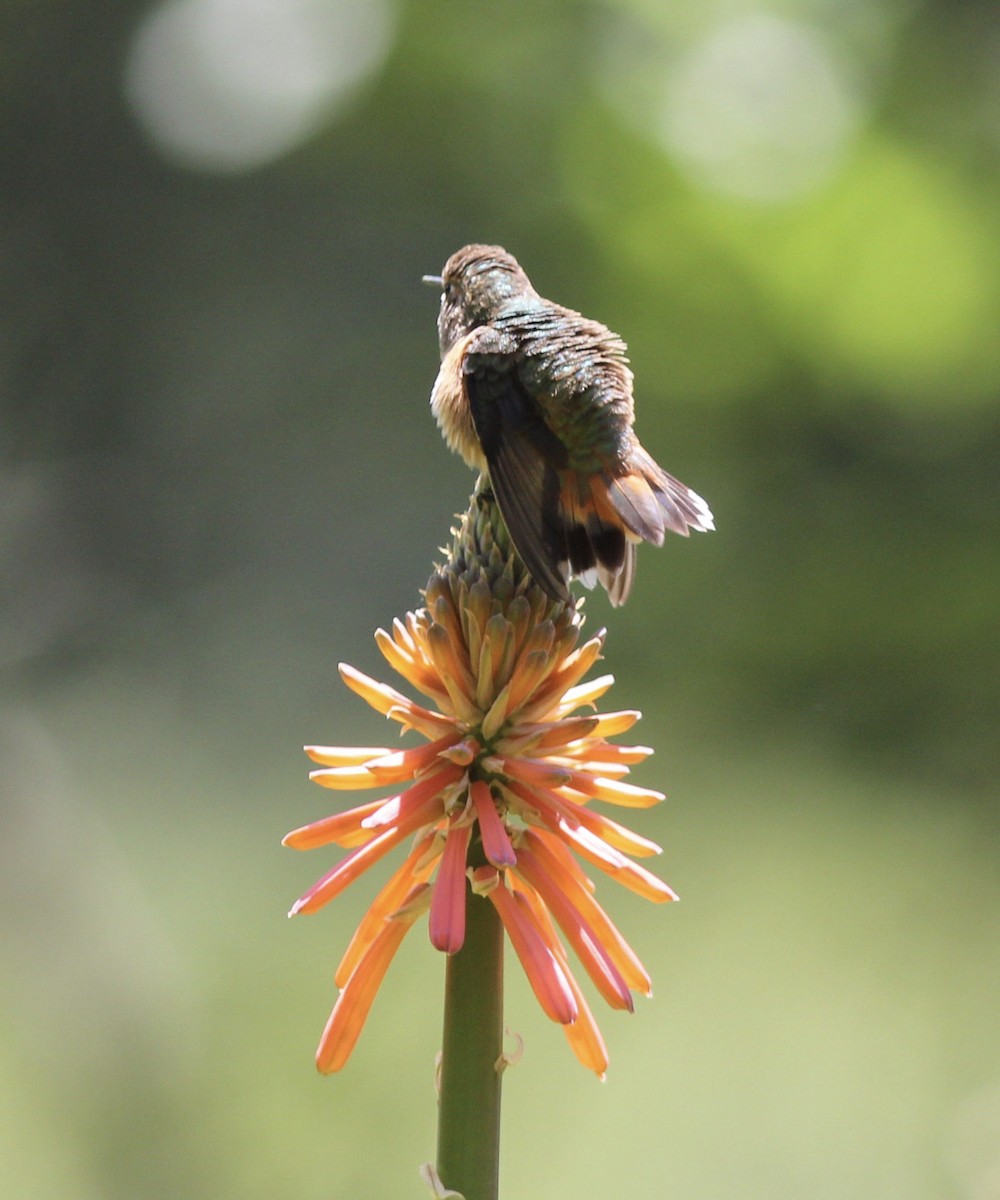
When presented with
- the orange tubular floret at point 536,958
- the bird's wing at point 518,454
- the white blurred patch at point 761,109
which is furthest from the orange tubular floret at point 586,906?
the white blurred patch at point 761,109

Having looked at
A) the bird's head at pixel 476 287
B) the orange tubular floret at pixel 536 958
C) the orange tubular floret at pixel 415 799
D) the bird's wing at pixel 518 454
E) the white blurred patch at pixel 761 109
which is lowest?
the orange tubular floret at pixel 536 958

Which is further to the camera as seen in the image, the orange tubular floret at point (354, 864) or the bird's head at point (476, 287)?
the bird's head at point (476, 287)

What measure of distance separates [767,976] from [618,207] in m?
4.22

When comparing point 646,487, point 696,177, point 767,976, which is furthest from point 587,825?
point 696,177

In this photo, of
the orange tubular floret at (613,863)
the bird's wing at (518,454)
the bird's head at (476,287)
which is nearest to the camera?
the orange tubular floret at (613,863)

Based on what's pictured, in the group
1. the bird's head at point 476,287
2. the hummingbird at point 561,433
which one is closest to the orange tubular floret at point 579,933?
the hummingbird at point 561,433

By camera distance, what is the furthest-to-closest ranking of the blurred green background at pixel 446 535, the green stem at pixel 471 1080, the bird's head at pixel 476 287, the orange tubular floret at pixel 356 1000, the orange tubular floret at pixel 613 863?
the blurred green background at pixel 446 535 < the bird's head at pixel 476 287 < the orange tubular floret at pixel 613 863 < the orange tubular floret at pixel 356 1000 < the green stem at pixel 471 1080

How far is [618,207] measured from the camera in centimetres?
688

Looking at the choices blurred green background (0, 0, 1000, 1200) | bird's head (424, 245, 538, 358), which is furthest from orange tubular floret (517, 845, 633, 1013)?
blurred green background (0, 0, 1000, 1200)

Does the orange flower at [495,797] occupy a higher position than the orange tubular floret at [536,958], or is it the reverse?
the orange flower at [495,797]

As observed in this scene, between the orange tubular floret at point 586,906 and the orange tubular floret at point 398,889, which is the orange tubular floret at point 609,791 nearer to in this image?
the orange tubular floret at point 586,906

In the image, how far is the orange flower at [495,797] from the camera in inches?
49.3

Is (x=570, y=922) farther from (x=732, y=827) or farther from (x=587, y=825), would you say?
(x=732, y=827)

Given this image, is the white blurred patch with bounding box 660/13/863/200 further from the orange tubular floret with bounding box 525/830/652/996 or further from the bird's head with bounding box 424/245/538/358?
the orange tubular floret with bounding box 525/830/652/996
